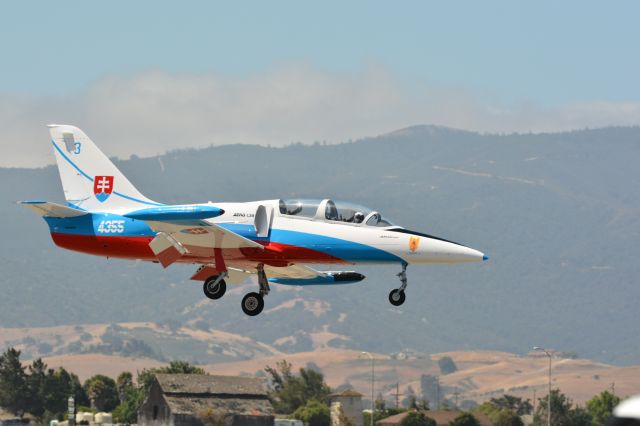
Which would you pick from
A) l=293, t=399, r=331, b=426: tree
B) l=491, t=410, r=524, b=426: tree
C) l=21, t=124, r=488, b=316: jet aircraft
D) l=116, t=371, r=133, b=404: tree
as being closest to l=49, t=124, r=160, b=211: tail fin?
l=21, t=124, r=488, b=316: jet aircraft

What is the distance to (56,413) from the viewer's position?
564ft

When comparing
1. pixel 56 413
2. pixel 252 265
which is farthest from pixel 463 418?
pixel 252 265

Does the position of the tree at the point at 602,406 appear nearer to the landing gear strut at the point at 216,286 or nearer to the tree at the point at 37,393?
the tree at the point at 37,393

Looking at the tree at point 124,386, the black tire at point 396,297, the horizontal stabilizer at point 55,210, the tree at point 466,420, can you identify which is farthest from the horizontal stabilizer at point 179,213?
the tree at point 124,386

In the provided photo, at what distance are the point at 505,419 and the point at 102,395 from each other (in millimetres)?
55853

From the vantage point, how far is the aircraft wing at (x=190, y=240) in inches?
1928

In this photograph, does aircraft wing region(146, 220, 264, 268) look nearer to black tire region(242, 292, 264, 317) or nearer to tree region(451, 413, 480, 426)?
black tire region(242, 292, 264, 317)

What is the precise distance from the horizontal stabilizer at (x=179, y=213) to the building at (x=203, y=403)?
69.4 meters

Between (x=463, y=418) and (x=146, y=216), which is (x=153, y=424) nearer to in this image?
(x=463, y=418)

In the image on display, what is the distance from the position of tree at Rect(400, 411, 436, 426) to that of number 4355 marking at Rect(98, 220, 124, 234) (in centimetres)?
9821

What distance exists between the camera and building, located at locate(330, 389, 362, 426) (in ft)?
486

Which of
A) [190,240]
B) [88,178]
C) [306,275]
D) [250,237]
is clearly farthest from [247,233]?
[88,178]

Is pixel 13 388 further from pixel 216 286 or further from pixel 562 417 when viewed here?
pixel 216 286

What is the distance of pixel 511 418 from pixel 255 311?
373ft
